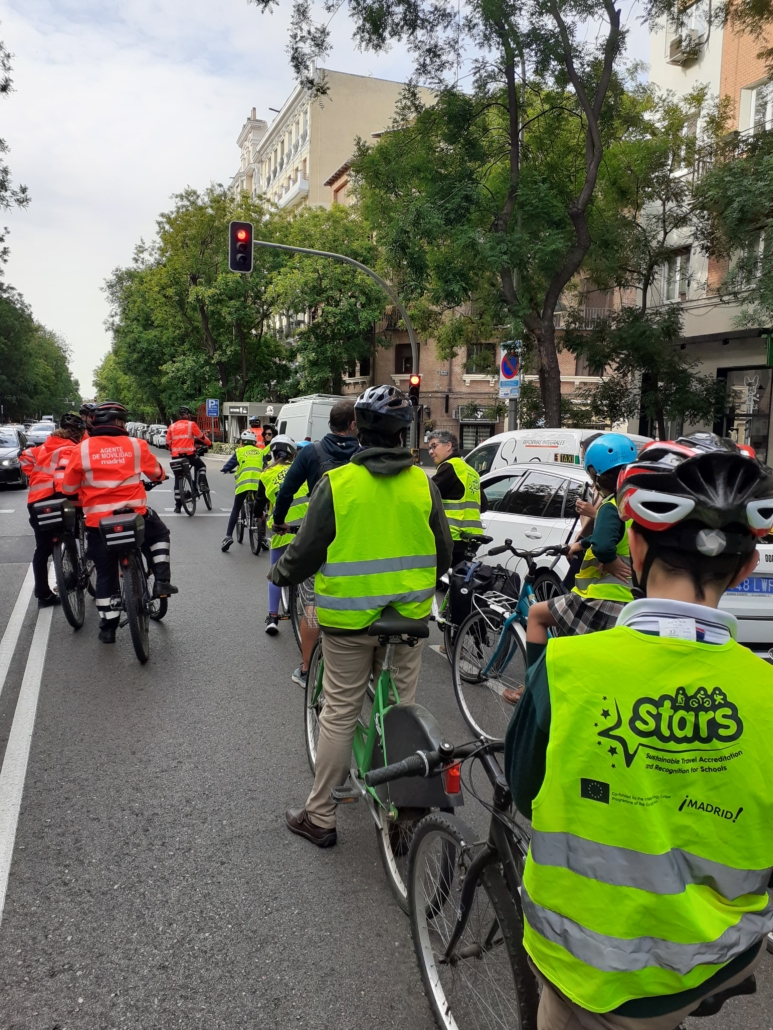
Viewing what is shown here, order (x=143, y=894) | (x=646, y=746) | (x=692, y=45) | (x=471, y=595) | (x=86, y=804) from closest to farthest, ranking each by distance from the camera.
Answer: (x=646, y=746), (x=143, y=894), (x=86, y=804), (x=471, y=595), (x=692, y=45)

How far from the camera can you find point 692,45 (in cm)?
1433

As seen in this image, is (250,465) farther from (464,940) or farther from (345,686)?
(464,940)

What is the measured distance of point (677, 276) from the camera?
66.6 feet

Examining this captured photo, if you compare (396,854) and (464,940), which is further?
(396,854)

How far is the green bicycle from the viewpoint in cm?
266

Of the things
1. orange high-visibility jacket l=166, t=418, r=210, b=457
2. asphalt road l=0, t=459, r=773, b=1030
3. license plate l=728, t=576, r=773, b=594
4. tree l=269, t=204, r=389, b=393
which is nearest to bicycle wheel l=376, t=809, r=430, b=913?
asphalt road l=0, t=459, r=773, b=1030

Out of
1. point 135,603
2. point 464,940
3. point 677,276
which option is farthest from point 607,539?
point 677,276

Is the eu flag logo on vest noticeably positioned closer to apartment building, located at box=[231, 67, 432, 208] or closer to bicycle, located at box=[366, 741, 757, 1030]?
bicycle, located at box=[366, 741, 757, 1030]

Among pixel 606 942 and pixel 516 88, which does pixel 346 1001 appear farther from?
pixel 516 88

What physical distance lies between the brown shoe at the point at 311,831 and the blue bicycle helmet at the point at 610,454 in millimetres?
2093

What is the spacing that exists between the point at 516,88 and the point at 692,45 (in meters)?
3.20

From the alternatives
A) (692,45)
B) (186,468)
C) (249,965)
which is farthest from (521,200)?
(249,965)

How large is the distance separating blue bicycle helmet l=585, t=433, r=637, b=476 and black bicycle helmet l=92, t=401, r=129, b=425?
406cm

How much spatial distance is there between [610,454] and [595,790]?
2786 mm
